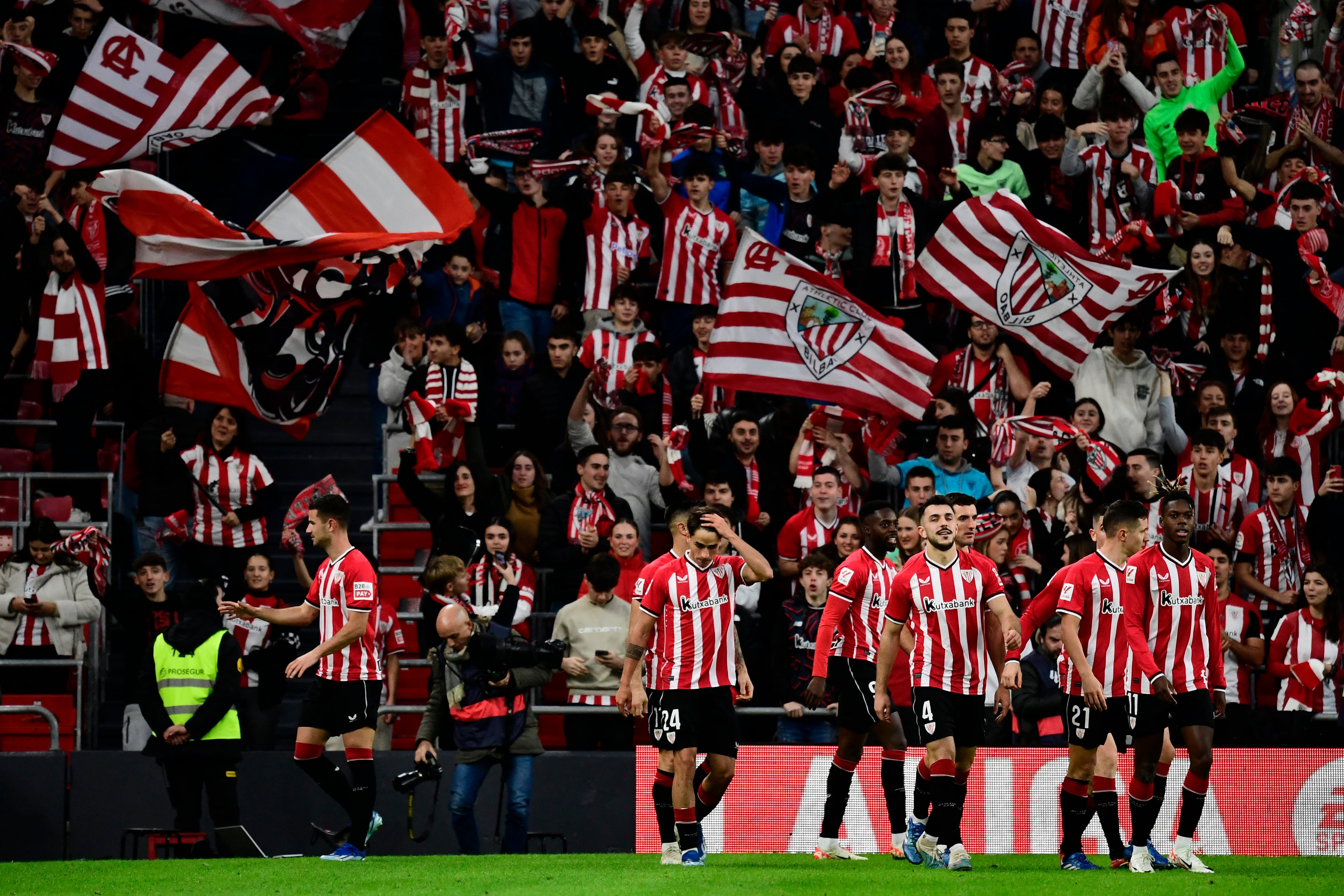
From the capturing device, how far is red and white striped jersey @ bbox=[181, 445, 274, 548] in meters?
16.1

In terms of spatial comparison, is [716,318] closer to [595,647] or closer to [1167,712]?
[595,647]

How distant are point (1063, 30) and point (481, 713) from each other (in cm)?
1114

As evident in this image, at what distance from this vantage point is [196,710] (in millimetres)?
13719

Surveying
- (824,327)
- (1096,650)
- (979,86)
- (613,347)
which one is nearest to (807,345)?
(824,327)

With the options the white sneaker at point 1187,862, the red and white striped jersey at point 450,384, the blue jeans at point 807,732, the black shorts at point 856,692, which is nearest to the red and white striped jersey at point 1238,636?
the blue jeans at point 807,732

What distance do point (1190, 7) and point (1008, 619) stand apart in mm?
11924

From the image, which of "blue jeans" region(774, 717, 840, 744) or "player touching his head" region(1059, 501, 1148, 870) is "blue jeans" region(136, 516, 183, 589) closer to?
"blue jeans" region(774, 717, 840, 744)

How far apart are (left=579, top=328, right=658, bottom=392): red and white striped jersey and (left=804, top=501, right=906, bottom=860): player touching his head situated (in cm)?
497

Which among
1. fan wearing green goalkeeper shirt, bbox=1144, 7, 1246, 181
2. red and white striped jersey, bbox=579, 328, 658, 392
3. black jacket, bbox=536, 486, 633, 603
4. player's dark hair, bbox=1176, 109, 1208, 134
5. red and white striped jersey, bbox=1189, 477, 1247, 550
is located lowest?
black jacket, bbox=536, 486, 633, 603

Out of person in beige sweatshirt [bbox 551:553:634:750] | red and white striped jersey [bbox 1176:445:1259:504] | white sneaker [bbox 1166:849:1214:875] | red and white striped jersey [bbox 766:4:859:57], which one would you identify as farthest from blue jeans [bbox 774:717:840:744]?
red and white striped jersey [bbox 766:4:859:57]

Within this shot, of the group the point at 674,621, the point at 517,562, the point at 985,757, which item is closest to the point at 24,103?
the point at 517,562

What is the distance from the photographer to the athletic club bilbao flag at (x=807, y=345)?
1605cm

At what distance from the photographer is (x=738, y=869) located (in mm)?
11445

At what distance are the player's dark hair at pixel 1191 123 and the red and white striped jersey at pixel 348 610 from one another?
981 cm
